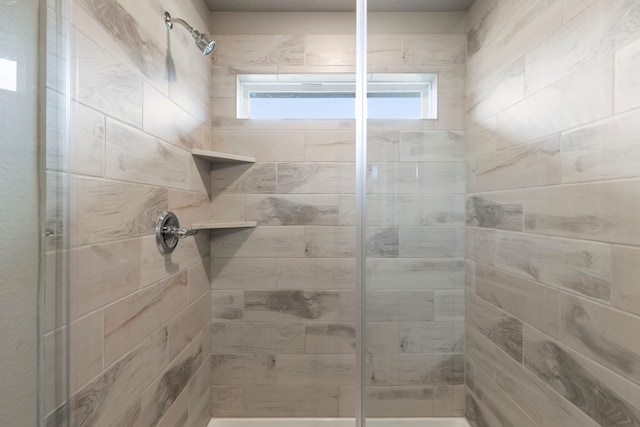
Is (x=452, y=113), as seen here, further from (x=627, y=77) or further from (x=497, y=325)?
(x=497, y=325)

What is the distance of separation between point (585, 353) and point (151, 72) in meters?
1.31

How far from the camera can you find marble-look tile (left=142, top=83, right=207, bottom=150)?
2.62 feet

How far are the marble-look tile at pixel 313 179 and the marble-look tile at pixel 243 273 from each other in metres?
0.36

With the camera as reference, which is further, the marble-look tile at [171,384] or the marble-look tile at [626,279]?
the marble-look tile at [171,384]

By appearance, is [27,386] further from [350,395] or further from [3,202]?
[350,395]

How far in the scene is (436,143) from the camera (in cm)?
85

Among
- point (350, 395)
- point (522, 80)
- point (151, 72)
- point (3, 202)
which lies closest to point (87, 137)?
point (3, 202)

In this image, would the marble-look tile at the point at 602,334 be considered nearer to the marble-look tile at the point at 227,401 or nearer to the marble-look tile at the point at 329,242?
the marble-look tile at the point at 329,242

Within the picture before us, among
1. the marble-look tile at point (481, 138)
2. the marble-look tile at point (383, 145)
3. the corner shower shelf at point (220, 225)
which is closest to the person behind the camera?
the marble-look tile at point (481, 138)

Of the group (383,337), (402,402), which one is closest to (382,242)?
(383,337)

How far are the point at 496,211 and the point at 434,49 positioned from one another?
53 cm

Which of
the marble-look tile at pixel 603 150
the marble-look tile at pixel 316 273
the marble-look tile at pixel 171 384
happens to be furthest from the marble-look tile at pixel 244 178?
the marble-look tile at pixel 603 150

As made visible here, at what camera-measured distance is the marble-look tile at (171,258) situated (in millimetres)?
793

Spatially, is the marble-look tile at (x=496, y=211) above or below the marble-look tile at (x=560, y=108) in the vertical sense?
below
